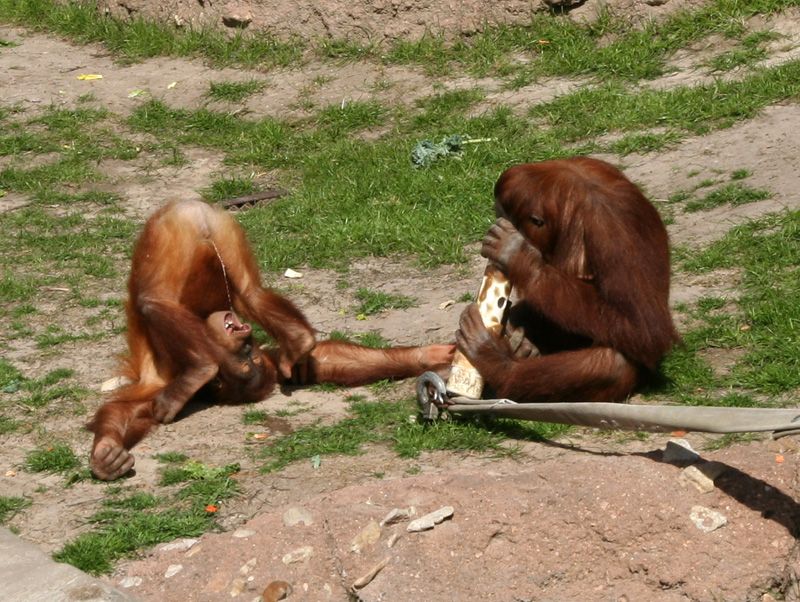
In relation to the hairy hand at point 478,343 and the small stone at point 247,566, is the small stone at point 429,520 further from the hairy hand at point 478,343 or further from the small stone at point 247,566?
the hairy hand at point 478,343

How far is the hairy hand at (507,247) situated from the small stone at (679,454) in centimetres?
105

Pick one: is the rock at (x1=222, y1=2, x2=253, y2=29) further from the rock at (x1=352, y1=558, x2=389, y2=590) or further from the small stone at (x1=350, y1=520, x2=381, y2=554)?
the rock at (x1=352, y1=558, x2=389, y2=590)

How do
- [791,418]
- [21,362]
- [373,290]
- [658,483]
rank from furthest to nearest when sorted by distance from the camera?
[373,290] → [21,362] → [658,483] → [791,418]

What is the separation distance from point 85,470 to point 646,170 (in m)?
4.41

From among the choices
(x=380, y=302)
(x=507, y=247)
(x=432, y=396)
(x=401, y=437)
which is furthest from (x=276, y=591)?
(x=380, y=302)

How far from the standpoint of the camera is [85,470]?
576 cm

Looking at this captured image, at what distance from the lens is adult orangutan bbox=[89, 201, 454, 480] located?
623 cm

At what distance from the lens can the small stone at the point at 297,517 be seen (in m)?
4.96

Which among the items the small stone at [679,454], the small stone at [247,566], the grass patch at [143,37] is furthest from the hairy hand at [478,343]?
the grass patch at [143,37]

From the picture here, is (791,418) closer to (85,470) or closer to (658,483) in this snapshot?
(658,483)

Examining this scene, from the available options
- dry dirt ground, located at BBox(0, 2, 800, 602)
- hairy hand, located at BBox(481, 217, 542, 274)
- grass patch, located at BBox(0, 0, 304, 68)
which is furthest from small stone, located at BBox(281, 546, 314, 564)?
grass patch, located at BBox(0, 0, 304, 68)

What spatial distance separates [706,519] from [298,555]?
1.51 metres

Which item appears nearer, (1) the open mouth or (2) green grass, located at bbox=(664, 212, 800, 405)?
(2) green grass, located at bbox=(664, 212, 800, 405)

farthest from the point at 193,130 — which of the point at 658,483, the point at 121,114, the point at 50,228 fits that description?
the point at 658,483
